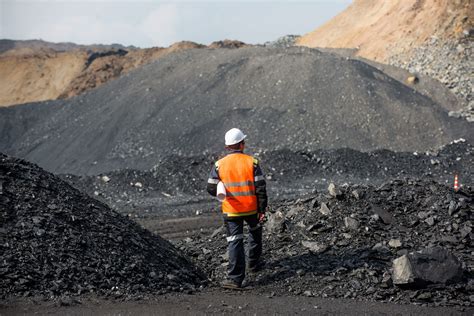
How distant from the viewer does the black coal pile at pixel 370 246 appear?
8.29 m

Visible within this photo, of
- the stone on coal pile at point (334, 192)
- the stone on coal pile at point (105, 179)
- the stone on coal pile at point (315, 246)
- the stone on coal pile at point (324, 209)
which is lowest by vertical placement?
the stone on coal pile at point (315, 246)

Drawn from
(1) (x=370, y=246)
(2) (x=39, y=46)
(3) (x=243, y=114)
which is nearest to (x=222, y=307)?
(1) (x=370, y=246)

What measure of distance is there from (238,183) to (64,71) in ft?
136

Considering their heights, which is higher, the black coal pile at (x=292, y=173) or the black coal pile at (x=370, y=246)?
the black coal pile at (x=292, y=173)

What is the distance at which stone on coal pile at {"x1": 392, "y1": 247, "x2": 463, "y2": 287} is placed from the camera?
8211 mm

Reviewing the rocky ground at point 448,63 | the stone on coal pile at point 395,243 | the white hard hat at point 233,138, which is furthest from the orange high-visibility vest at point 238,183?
the rocky ground at point 448,63

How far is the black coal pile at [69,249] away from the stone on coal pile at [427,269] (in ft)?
7.95

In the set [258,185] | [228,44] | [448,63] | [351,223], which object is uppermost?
[228,44]

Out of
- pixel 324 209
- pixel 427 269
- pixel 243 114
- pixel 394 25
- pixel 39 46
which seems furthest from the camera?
pixel 39 46

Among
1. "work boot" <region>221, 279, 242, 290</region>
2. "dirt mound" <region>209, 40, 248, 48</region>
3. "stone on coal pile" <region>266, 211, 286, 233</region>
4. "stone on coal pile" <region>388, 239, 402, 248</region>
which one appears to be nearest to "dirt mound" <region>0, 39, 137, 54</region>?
"dirt mound" <region>209, 40, 248, 48</region>

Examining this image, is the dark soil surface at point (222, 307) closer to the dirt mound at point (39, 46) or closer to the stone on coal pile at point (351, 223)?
the stone on coal pile at point (351, 223)

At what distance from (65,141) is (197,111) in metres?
5.54

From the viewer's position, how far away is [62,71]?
158 ft

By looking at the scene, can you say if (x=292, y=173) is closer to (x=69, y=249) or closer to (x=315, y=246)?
(x=315, y=246)
